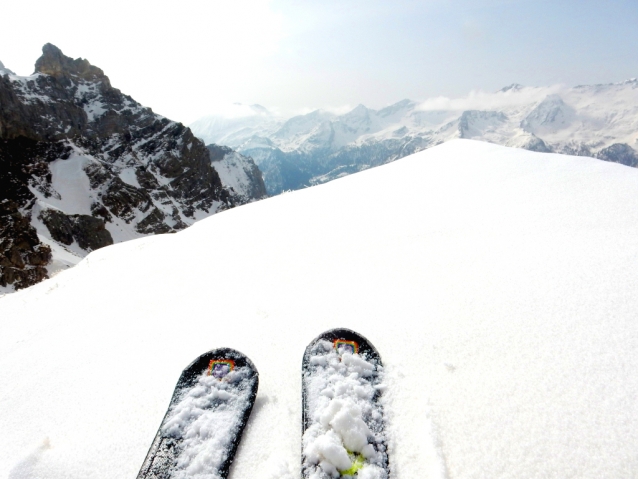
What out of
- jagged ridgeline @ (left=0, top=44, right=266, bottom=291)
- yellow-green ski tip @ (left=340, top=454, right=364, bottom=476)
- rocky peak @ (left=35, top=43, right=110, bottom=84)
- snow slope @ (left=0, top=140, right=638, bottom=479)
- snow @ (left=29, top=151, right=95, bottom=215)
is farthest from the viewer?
rocky peak @ (left=35, top=43, right=110, bottom=84)

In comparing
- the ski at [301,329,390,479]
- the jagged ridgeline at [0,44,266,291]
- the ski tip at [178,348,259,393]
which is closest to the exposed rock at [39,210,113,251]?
the jagged ridgeline at [0,44,266,291]

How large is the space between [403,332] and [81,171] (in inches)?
3675

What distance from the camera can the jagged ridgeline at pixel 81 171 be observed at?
4484cm

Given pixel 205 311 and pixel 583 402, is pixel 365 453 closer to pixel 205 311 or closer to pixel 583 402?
pixel 583 402

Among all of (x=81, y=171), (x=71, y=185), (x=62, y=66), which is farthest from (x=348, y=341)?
(x=62, y=66)

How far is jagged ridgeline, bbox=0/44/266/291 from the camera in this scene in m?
44.8

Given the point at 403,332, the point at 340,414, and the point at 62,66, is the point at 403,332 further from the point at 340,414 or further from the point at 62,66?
the point at 62,66

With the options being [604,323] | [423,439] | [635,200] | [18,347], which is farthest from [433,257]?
[18,347]

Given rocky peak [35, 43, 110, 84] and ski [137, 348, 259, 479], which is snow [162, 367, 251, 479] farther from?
rocky peak [35, 43, 110, 84]

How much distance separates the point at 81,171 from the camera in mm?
74375

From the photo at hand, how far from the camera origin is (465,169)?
27.3ft

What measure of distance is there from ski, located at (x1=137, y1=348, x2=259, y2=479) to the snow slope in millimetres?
134

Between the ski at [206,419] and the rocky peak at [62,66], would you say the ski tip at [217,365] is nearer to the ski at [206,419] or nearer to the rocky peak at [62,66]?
the ski at [206,419]

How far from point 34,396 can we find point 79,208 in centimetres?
8335
